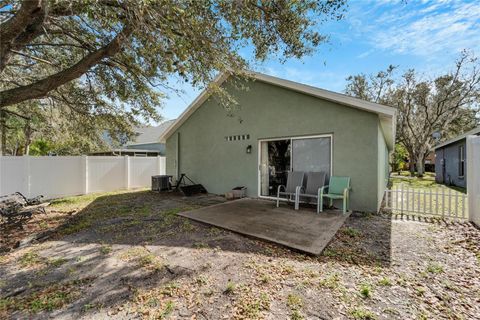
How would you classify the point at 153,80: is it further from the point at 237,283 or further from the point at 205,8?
the point at 237,283

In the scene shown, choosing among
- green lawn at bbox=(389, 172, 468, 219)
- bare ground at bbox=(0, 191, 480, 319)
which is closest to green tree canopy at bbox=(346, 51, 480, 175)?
green lawn at bbox=(389, 172, 468, 219)

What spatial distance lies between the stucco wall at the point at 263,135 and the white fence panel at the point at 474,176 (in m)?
1.99

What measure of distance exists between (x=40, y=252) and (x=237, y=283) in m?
3.84

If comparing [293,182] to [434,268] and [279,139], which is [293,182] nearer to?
[279,139]

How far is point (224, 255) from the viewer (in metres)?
3.82

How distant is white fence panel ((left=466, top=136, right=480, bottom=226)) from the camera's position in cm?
529

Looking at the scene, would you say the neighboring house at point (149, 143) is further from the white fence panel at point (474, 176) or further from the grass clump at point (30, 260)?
the white fence panel at point (474, 176)

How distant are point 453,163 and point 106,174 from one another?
2068 centimetres

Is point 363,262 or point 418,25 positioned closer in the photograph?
point 363,262

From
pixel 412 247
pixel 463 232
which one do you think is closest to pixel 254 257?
pixel 412 247

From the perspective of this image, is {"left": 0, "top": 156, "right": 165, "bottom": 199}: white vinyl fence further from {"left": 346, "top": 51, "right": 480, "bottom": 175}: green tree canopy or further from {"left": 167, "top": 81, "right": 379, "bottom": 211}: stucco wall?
{"left": 346, "top": 51, "right": 480, "bottom": 175}: green tree canopy

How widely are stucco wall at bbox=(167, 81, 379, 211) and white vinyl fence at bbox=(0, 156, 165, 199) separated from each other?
251 centimetres

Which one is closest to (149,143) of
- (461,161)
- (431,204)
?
(431,204)

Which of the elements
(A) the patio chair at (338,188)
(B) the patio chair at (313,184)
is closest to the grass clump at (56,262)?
(B) the patio chair at (313,184)
